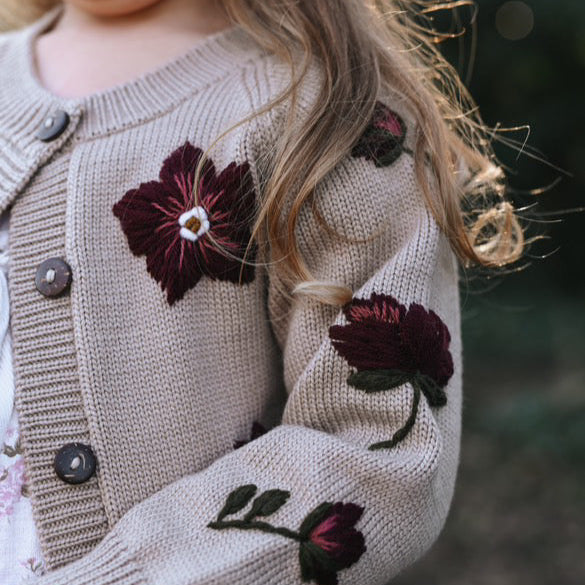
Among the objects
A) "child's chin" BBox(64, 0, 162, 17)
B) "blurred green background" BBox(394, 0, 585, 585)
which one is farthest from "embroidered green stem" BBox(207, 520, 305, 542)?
"blurred green background" BBox(394, 0, 585, 585)

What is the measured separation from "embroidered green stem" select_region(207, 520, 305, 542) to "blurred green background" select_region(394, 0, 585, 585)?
1.83m

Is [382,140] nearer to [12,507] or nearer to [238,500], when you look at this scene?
[238,500]

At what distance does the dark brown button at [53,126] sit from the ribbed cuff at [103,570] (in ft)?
2.00

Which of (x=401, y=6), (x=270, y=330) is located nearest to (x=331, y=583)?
(x=270, y=330)

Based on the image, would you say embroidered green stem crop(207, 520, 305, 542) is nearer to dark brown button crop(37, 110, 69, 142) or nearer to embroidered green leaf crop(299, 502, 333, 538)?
embroidered green leaf crop(299, 502, 333, 538)

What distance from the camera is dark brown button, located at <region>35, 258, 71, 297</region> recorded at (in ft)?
4.13

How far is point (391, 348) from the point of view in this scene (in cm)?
121

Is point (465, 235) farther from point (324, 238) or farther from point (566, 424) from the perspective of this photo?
point (566, 424)

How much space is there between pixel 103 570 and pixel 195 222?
1.60 ft

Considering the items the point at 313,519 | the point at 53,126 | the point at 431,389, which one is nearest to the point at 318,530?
the point at 313,519

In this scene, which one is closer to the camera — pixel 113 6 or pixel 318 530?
pixel 318 530

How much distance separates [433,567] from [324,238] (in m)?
1.86

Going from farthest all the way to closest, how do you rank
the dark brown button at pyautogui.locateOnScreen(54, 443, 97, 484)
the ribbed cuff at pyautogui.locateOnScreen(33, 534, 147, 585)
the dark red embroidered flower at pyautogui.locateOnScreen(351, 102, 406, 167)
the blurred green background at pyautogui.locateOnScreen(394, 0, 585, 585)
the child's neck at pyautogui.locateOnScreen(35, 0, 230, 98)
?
the blurred green background at pyautogui.locateOnScreen(394, 0, 585, 585) < the child's neck at pyautogui.locateOnScreen(35, 0, 230, 98) < the dark red embroidered flower at pyautogui.locateOnScreen(351, 102, 406, 167) < the dark brown button at pyautogui.locateOnScreen(54, 443, 97, 484) < the ribbed cuff at pyautogui.locateOnScreen(33, 534, 147, 585)

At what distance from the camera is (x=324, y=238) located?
4.24ft
